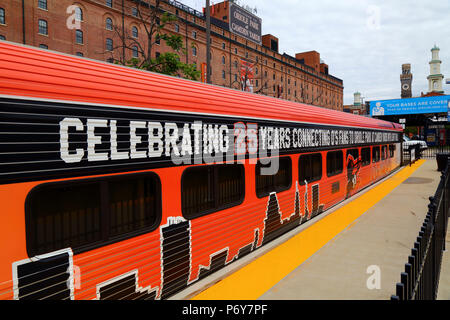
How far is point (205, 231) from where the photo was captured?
4617mm

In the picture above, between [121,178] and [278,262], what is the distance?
342 centimetres

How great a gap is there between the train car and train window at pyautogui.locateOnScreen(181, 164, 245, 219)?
2 cm

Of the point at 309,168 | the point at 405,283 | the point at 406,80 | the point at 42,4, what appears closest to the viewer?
the point at 405,283

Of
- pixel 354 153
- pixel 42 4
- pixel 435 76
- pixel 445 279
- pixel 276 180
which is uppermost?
pixel 435 76

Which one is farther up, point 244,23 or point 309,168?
point 244,23

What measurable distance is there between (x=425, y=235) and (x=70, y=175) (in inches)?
139

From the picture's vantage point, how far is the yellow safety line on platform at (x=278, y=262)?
4555 mm

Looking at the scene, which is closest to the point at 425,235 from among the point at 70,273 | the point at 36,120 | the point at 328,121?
the point at 70,273

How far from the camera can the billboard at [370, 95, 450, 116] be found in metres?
30.3

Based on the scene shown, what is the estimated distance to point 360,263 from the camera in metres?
5.70

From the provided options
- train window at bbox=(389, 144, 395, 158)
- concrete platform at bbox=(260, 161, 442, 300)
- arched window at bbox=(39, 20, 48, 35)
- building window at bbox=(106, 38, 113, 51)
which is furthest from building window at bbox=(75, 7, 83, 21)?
concrete platform at bbox=(260, 161, 442, 300)

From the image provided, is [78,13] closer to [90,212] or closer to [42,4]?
[42,4]

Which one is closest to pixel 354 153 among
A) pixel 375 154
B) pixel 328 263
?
pixel 375 154

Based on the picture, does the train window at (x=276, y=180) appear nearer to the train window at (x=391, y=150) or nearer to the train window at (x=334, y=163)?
the train window at (x=334, y=163)
